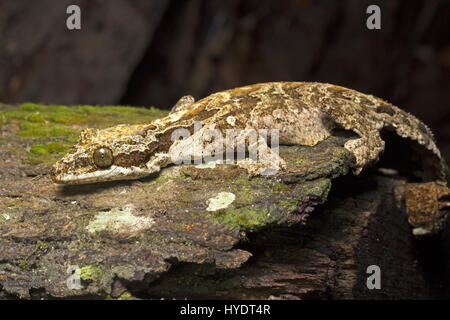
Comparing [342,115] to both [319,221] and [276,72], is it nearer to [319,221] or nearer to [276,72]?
[319,221]

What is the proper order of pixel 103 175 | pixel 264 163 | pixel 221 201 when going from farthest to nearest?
pixel 264 163 < pixel 103 175 < pixel 221 201

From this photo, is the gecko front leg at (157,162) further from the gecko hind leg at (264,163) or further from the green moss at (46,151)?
the green moss at (46,151)

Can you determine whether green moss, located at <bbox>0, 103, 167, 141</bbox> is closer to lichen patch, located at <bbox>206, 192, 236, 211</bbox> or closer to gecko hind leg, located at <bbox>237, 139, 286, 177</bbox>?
A: gecko hind leg, located at <bbox>237, 139, 286, 177</bbox>

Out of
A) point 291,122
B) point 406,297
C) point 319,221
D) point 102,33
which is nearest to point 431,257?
point 406,297

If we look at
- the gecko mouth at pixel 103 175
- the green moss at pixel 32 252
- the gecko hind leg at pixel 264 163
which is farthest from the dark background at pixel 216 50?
the green moss at pixel 32 252

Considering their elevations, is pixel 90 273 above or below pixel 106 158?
below

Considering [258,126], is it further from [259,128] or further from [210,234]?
[210,234]

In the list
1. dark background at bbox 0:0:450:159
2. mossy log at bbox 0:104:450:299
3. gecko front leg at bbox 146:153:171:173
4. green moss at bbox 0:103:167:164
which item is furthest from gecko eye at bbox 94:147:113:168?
dark background at bbox 0:0:450:159

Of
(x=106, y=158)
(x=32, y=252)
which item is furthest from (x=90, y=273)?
(x=106, y=158)
